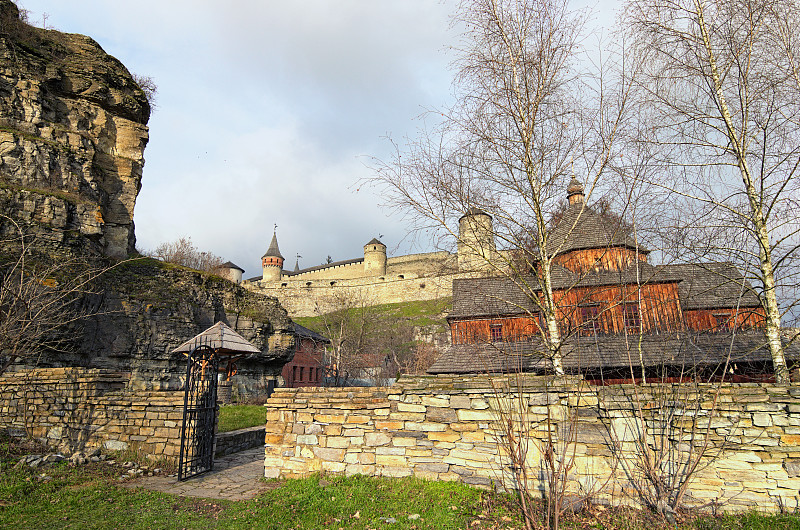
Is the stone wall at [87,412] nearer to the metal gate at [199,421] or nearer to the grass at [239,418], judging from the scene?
the metal gate at [199,421]

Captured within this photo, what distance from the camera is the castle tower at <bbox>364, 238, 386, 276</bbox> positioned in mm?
75188

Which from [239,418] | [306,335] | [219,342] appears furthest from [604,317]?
[306,335]

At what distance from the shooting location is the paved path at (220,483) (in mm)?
6446

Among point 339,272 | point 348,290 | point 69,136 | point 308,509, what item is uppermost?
point 339,272

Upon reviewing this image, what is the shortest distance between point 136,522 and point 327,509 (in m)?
2.45

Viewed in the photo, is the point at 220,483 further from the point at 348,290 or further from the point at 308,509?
the point at 348,290

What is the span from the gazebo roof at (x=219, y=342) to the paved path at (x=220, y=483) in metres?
2.37

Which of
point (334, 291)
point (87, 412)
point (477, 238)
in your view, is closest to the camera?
point (477, 238)

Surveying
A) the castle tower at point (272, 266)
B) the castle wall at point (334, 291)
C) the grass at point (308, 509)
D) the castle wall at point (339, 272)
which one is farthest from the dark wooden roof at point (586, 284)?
the castle tower at point (272, 266)

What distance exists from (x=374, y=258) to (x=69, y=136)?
5890 cm

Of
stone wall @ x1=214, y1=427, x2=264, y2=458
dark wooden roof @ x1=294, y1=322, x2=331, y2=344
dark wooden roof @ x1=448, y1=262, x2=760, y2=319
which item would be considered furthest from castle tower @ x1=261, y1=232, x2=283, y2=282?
stone wall @ x1=214, y1=427, x2=264, y2=458

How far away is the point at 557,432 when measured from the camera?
557 cm

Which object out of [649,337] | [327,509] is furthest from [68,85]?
[649,337]

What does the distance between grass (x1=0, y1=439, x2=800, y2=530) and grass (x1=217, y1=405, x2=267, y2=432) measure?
17.8 feet
